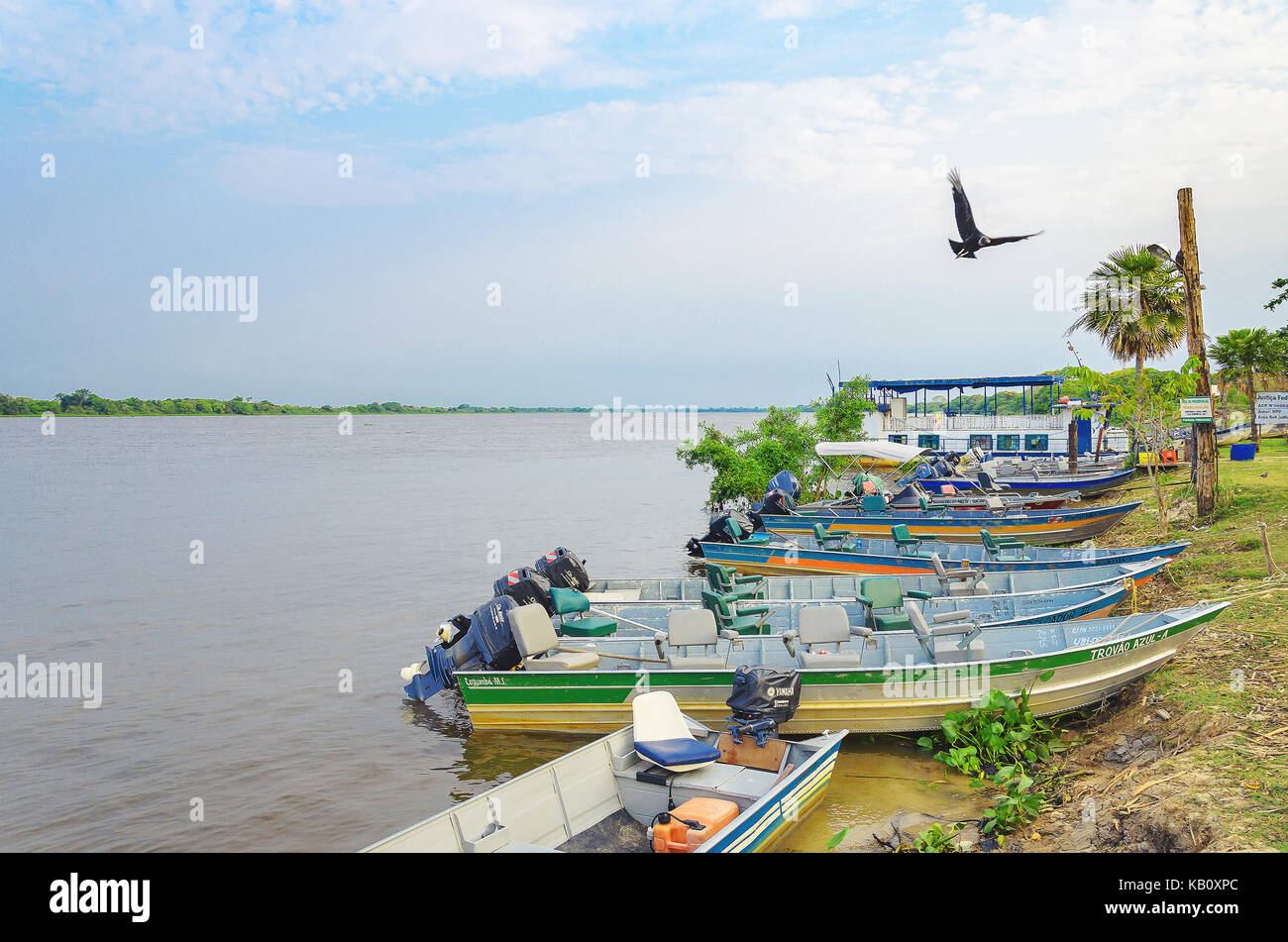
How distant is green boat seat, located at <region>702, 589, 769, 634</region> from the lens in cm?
1166

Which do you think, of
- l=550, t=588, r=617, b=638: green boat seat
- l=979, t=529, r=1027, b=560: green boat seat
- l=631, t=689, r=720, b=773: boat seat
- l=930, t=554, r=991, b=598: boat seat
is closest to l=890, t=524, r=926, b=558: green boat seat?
l=979, t=529, r=1027, b=560: green boat seat

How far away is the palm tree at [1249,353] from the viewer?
36.9m

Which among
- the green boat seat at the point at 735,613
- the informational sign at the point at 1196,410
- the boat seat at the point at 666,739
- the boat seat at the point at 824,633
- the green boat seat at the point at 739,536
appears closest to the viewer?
the boat seat at the point at 666,739

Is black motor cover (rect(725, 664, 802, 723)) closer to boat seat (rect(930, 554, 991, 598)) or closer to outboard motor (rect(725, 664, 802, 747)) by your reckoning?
outboard motor (rect(725, 664, 802, 747))

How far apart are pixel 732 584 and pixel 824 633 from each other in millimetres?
3892

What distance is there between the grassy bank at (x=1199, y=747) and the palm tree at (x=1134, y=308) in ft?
49.6

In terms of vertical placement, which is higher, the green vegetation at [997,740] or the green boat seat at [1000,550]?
the green boat seat at [1000,550]

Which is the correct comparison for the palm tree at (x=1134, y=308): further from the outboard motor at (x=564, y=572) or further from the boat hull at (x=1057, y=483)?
the outboard motor at (x=564, y=572)

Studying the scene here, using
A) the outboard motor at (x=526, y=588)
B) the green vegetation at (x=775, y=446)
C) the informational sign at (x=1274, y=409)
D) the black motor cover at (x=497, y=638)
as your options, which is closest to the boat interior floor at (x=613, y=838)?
the black motor cover at (x=497, y=638)

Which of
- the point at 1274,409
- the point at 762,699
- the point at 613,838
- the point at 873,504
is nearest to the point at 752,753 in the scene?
the point at 762,699

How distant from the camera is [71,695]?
13250 mm

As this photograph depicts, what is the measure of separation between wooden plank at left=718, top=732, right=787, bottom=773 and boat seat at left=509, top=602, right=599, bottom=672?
2.67 m
